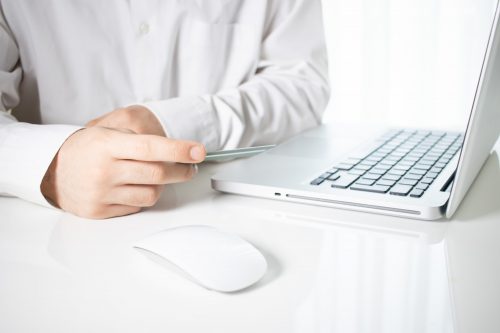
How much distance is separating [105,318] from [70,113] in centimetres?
71

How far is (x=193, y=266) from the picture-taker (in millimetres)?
496

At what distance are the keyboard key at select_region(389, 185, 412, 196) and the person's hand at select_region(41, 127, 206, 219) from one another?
0.23m

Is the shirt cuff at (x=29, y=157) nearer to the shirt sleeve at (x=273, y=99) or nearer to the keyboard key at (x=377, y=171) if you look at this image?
the shirt sleeve at (x=273, y=99)

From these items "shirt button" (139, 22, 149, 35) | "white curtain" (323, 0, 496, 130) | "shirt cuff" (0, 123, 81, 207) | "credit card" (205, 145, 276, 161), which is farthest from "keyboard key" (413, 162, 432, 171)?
"white curtain" (323, 0, 496, 130)

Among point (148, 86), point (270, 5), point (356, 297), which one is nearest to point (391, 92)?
point (270, 5)

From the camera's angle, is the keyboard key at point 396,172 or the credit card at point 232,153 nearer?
the keyboard key at point 396,172

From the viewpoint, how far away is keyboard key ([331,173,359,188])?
27.5 inches

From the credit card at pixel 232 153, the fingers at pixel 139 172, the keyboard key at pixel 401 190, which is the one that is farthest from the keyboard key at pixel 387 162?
the fingers at pixel 139 172

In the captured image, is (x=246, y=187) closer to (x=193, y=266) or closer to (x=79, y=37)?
(x=193, y=266)

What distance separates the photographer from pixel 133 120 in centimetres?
78

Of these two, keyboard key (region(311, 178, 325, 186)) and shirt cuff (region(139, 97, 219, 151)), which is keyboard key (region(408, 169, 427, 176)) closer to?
keyboard key (region(311, 178, 325, 186))

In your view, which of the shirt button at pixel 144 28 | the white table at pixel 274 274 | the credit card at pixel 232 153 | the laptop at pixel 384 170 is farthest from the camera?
the shirt button at pixel 144 28

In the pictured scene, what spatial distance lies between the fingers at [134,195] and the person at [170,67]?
0.43 ft

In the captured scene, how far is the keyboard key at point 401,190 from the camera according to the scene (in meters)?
0.67
